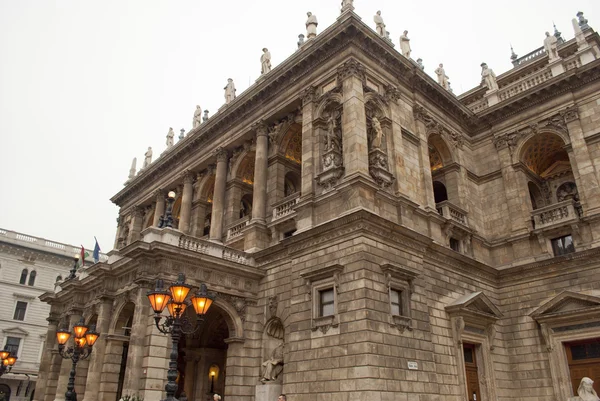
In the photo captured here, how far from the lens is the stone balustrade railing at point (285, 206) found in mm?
24203

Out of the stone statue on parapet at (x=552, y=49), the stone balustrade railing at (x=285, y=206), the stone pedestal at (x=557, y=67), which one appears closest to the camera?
the stone balustrade railing at (x=285, y=206)

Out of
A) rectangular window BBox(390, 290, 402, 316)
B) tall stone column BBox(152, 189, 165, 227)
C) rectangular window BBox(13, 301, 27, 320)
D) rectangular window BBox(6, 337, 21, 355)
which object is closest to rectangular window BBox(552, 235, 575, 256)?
rectangular window BBox(390, 290, 402, 316)

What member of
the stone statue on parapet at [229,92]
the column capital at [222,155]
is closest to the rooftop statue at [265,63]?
the stone statue on parapet at [229,92]

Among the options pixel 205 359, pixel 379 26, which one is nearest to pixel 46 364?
pixel 205 359

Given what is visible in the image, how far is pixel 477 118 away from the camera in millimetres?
30562

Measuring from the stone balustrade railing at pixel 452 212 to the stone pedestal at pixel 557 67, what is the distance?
9936mm

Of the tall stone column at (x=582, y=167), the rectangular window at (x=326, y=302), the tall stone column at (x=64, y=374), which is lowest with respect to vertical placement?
the tall stone column at (x=64, y=374)

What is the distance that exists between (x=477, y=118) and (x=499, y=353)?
1442 centimetres

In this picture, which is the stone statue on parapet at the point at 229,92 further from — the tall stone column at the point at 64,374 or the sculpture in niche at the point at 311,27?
the tall stone column at the point at 64,374

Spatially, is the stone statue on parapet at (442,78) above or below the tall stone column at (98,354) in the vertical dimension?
above

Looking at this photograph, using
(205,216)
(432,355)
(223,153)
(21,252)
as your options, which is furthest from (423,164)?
(21,252)

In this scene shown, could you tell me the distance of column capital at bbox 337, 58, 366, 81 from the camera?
2314cm

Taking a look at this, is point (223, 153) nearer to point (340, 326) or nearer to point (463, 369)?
point (340, 326)

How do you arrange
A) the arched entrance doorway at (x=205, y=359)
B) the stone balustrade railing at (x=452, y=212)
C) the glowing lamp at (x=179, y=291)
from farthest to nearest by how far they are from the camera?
1. the arched entrance doorway at (x=205, y=359)
2. the stone balustrade railing at (x=452, y=212)
3. the glowing lamp at (x=179, y=291)
